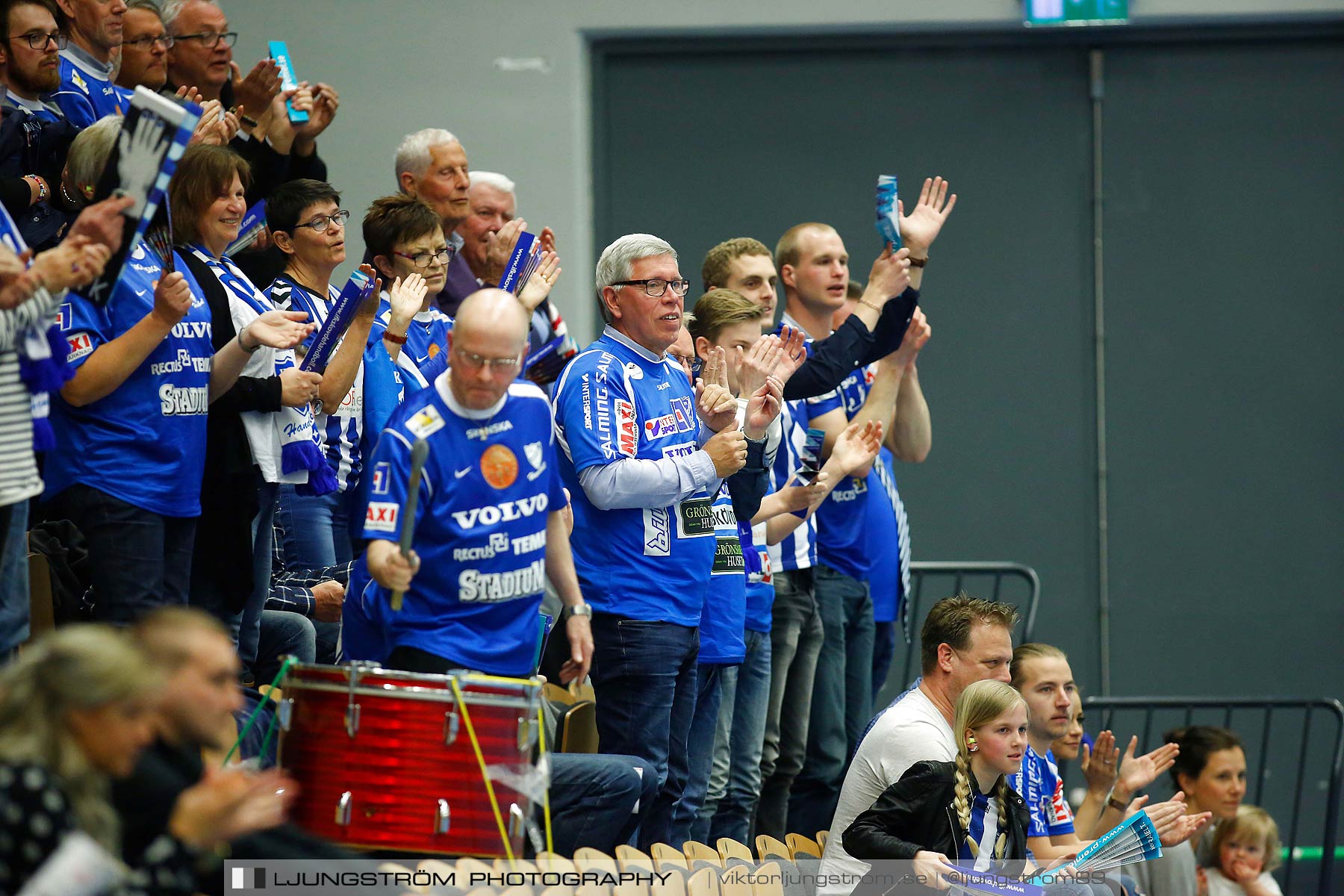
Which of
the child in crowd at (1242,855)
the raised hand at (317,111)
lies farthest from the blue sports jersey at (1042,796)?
the raised hand at (317,111)

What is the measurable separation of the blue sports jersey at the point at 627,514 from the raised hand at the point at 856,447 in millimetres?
972

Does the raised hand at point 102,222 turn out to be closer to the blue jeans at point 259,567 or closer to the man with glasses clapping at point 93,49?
the blue jeans at point 259,567

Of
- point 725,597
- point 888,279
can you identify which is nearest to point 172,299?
point 725,597

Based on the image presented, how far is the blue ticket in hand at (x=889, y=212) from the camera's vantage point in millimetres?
5605

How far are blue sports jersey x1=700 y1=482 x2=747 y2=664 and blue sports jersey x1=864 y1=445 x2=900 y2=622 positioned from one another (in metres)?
1.26

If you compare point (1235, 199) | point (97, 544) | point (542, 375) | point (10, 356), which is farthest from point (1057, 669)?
point (1235, 199)

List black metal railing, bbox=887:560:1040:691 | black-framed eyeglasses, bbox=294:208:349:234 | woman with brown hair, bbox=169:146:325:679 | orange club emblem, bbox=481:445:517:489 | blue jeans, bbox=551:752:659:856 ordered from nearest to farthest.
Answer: orange club emblem, bbox=481:445:517:489 < blue jeans, bbox=551:752:659:856 < woman with brown hair, bbox=169:146:325:679 < black-framed eyeglasses, bbox=294:208:349:234 < black metal railing, bbox=887:560:1040:691

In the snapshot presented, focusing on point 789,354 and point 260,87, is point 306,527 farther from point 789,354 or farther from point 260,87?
point 260,87

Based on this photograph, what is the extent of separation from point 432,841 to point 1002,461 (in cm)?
633

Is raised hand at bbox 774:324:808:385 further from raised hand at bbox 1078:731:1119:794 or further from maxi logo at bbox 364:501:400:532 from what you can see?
raised hand at bbox 1078:731:1119:794

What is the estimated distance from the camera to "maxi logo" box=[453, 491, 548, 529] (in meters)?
3.61

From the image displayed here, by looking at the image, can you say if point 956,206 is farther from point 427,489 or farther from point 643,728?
point 427,489

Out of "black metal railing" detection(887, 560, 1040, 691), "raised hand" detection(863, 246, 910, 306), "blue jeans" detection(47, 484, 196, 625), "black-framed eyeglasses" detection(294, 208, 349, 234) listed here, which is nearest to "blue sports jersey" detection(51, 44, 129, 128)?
"black-framed eyeglasses" detection(294, 208, 349, 234)

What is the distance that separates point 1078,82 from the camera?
9.06m
